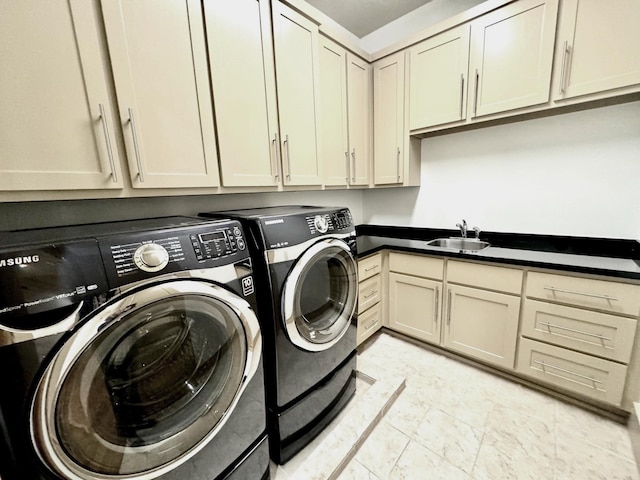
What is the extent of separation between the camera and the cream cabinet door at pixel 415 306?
77.0 inches

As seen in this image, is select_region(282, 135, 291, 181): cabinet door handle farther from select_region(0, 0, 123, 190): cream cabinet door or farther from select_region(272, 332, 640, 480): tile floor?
select_region(272, 332, 640, 480): tile floor

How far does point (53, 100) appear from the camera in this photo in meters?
0.82

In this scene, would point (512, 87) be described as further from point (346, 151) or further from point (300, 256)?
point (300, 256)

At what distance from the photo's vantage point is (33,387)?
1.77ft

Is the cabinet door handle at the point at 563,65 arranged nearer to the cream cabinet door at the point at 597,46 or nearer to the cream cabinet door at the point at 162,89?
the cream cabinet door at the point at 597,46

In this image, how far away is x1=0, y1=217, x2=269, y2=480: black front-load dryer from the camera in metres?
0.54

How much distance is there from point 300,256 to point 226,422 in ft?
2.13

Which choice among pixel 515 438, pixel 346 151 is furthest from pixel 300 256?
pixel 515 438

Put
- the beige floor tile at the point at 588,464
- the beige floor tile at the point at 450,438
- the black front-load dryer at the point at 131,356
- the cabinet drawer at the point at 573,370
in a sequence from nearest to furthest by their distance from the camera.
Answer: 1. the black front-load dryer at the point at 131,356
2. the beige floor tile at the point at 588,464
3. the beige floor tile at the point at 450,438
4. the cabinet drawer at the point at 573,370

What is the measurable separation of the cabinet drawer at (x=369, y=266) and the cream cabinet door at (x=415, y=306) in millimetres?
156

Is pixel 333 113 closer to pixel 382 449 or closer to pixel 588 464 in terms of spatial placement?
pixel 382 449

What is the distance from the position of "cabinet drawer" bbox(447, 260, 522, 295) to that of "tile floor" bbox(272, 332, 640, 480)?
26.4 inches

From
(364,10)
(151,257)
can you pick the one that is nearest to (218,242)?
(151,257)

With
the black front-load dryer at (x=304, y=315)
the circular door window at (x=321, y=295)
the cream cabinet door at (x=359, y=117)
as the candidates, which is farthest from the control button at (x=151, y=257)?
the cream cabinet door at (x=359, y=117)
